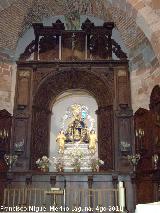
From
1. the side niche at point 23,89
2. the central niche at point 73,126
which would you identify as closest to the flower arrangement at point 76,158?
the central niche at point 73,126

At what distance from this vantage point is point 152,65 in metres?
10.6

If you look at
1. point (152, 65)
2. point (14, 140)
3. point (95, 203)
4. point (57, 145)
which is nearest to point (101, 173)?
point (95, 203)

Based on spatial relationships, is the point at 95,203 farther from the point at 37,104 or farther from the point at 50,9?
the point at 50,9

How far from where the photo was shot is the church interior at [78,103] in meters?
9.83

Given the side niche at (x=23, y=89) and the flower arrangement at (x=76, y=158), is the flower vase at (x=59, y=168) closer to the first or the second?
the flower arrangement at (x=76, y=158)

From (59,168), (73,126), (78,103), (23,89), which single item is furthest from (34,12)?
(59,168)

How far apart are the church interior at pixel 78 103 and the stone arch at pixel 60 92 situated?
4 centimetres

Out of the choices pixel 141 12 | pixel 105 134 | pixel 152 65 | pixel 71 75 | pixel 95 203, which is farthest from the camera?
pixel 71 75

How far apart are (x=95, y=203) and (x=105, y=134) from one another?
2665mm

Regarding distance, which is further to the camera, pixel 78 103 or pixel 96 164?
pixel 78 103

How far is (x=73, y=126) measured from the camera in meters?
12.5

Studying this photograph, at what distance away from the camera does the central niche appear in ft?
38.0

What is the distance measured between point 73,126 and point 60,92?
1510 mm

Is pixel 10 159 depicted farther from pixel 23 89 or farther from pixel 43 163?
pixel 23 89
